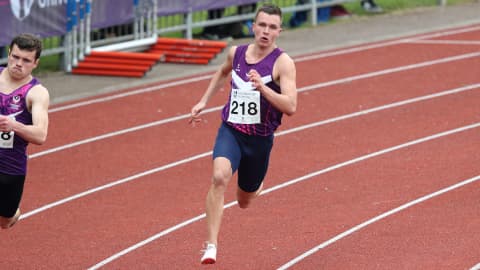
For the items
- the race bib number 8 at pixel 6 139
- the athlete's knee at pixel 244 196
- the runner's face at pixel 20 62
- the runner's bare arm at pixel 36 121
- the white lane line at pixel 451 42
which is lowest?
the white lane line at pixel 451 42

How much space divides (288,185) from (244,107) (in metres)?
3.46

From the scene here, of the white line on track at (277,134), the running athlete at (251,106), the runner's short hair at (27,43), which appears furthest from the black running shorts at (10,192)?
the white line on track at (277,134)

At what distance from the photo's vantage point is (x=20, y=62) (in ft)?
26.4

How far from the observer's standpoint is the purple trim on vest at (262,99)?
863 centimetres

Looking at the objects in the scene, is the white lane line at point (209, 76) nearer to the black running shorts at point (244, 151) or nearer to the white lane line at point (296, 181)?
the white lane line at point (296, 181)

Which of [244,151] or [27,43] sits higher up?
[27,43]

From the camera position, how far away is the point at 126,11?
64.1ft

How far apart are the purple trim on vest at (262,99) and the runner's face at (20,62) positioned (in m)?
1.48

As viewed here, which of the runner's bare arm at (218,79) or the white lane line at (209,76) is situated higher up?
the runner's bare arm at (218,79)

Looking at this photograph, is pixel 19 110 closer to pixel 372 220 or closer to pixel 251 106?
pixel 251 106

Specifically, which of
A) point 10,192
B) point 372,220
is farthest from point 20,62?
point 372,220

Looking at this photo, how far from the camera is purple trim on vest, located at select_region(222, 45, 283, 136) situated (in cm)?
863

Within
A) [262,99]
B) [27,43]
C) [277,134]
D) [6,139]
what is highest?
[27,43]

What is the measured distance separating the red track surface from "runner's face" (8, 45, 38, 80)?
70.8 inches
